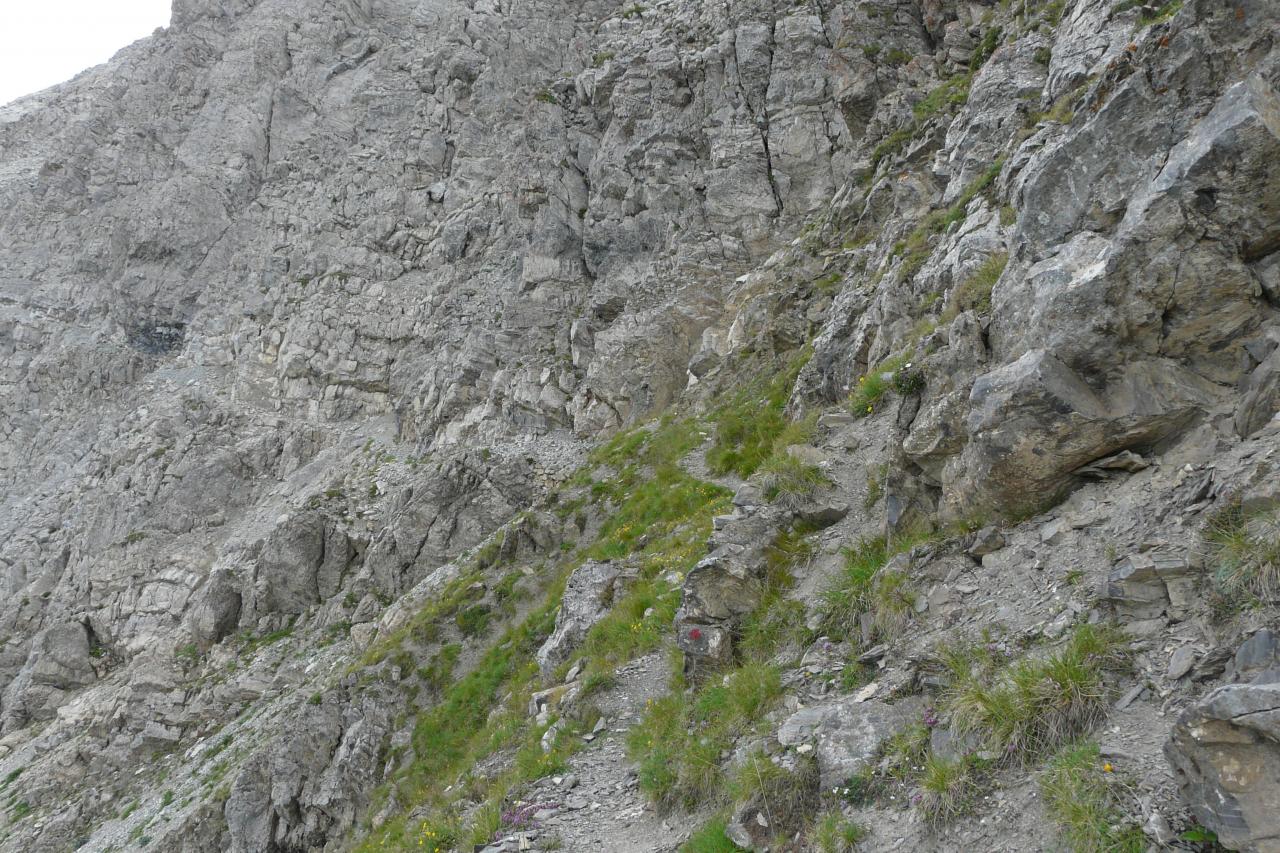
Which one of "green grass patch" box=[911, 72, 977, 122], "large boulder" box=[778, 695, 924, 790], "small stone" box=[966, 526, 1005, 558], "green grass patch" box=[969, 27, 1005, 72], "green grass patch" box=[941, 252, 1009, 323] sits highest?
"green grass patch" box=[969, 27, 1005, 72]

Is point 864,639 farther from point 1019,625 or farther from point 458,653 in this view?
point 458,653

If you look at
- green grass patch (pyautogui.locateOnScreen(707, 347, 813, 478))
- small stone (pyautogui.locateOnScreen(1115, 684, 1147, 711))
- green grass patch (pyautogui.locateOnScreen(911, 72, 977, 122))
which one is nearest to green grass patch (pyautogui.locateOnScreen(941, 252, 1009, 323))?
green grass patch (pyautogui.locateOnScreen(707, 347, 813, 478))

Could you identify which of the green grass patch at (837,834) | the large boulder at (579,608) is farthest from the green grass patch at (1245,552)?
the large boulder at (579,608)

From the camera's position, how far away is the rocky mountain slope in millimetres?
7023

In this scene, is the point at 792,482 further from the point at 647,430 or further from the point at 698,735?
the point at 647,430

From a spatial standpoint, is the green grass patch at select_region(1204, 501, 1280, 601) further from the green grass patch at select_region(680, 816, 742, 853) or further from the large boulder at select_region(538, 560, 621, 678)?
the large boulder at select_region(538, 560, 621, 678)

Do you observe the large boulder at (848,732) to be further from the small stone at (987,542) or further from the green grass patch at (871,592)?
the small stone at (987,542)

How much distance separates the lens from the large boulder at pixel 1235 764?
4.43 metres

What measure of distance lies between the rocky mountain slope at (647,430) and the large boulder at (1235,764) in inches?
1.1

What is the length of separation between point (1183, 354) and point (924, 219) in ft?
48.0

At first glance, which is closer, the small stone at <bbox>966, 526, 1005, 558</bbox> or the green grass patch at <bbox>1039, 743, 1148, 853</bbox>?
the green grass patch at <bbox>1039, 743, 1148, 853</bbox>

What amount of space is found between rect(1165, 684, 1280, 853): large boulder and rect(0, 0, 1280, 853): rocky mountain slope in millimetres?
27

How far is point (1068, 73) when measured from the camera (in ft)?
63.1

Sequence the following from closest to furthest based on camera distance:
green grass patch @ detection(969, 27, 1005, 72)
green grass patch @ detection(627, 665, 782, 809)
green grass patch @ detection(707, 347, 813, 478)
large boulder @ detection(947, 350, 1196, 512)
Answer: large boulder @ detection(947, 350, 1196, 512)
green grass patch @ detection(627, 665, 782, 809)
green grass patch @ detection(707, 347, 813, 478)
green grass patch @ detection(969, 27, 1005, 72)
